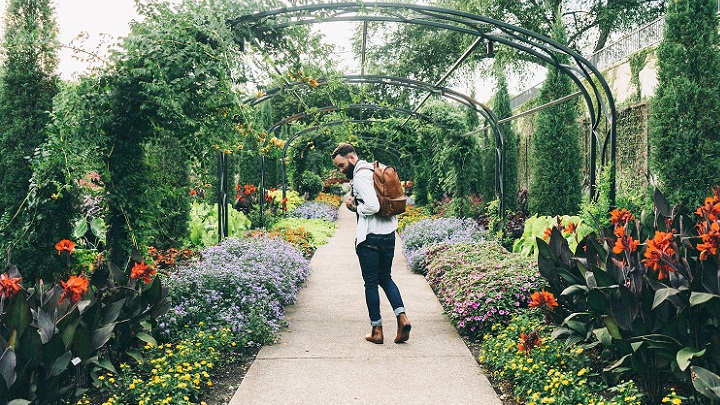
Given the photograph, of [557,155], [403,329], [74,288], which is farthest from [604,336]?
[557,155]

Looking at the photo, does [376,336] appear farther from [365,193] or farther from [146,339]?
[146,339]

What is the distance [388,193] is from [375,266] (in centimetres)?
57

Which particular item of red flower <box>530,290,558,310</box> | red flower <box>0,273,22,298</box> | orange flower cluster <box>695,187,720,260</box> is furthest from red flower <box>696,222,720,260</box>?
red flower <box>0,273,22,298</box>

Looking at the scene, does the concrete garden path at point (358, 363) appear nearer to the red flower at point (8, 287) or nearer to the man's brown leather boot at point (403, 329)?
the man's brown leather boot at point (403, 329)

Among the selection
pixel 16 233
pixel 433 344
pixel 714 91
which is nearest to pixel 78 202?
pixel 16 233

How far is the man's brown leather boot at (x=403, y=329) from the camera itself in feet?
14.1

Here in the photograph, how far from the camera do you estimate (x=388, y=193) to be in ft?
14.1

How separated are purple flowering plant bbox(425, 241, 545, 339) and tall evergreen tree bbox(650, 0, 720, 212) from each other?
2125 mm

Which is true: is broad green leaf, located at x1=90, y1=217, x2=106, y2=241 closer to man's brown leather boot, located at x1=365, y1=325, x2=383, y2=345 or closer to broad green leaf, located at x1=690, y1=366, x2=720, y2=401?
man's brown leather boot, located at x1=365, y1=325, x2=383, y2=345

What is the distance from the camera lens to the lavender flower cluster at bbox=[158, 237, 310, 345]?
13.8ft

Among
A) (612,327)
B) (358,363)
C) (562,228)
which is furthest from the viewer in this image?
(562,228)

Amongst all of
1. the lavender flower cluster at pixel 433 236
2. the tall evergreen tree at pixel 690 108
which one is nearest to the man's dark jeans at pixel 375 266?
the lavender flower cluster at pixel 433 236

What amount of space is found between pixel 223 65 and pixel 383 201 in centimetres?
160

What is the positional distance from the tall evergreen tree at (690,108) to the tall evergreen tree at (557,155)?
475cm
